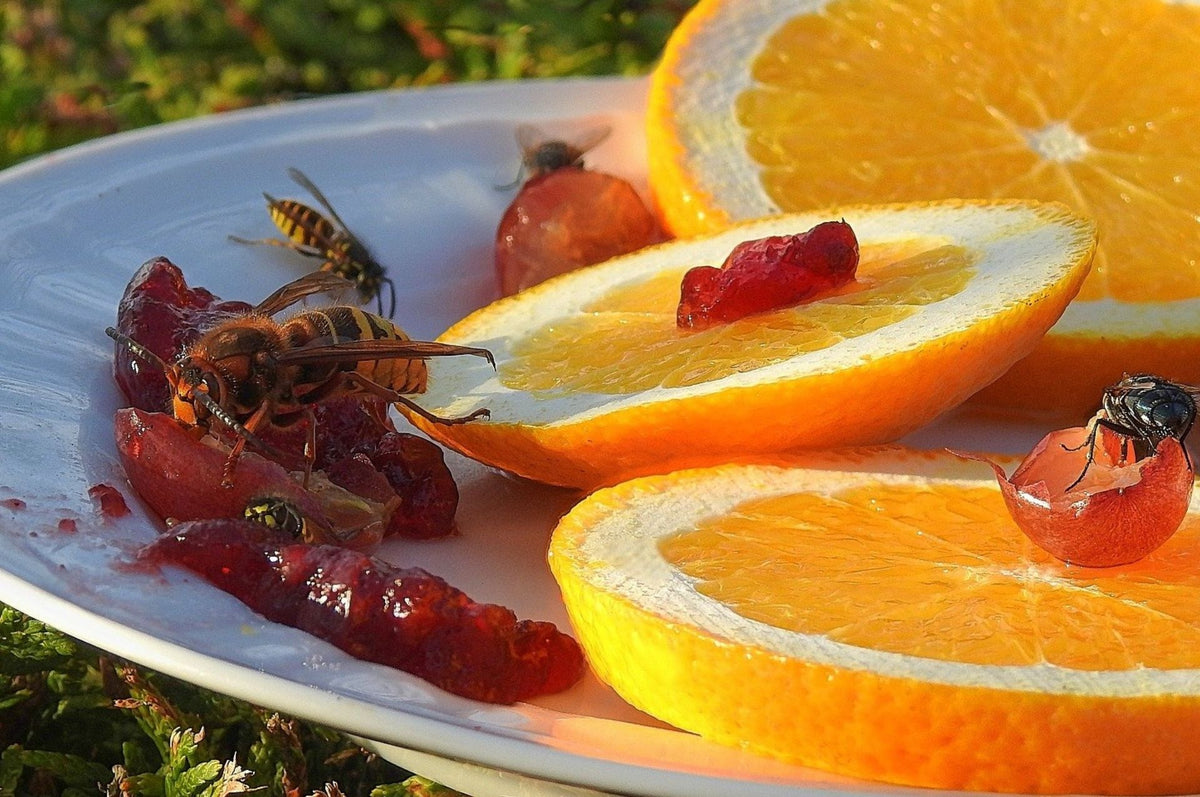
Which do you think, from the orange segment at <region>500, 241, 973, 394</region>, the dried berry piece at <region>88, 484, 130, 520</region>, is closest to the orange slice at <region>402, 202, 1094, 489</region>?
the orange segment at <region>500, 241, 973, 394</region>

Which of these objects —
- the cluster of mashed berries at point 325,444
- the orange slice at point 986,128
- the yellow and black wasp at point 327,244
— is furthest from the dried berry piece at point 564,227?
the cluster of mashed berries at point 325,444

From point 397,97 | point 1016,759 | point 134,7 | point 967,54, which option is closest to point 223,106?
point 134,7

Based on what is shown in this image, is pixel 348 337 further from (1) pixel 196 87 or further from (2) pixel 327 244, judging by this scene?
(1) pixel 196 87

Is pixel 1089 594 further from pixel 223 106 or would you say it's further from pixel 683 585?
pixel 223 106

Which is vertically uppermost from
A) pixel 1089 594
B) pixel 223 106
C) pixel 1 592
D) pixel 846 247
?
pixel 846 247

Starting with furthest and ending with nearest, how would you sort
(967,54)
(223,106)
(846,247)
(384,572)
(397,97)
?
(223,106)
(397,97)
(967,54)
(846,247)
(384,572)

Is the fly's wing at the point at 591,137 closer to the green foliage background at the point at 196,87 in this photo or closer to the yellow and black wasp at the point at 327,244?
the yellow and black wasp at the point at 327,244

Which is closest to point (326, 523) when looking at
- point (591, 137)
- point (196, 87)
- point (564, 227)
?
point (564, 227)
